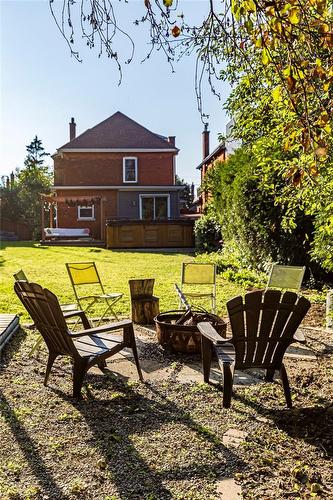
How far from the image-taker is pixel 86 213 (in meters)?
28.6

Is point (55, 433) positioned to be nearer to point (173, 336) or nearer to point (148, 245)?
point (173, 336)

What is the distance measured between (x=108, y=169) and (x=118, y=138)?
223cm

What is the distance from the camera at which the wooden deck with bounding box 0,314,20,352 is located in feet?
18.4

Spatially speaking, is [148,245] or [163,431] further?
[148,245]

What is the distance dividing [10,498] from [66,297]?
6.95 metres

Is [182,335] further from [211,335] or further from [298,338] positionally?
[298,338]

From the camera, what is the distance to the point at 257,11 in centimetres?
242

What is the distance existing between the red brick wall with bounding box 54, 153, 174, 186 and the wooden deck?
2258 cm

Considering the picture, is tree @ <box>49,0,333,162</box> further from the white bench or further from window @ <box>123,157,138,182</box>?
window @ <box>123,157,138,182</box>

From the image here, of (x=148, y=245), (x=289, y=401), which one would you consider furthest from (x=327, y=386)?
(x=148, y=245)

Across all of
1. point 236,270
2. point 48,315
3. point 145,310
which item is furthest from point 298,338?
point 236,270

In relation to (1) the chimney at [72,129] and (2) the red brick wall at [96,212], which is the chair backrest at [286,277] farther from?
(1) the chimney at [72,129]

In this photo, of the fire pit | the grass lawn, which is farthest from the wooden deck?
the fire pit

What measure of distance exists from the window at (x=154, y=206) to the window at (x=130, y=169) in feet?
4.36
